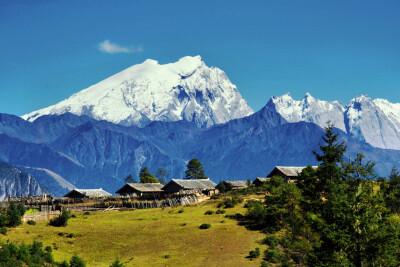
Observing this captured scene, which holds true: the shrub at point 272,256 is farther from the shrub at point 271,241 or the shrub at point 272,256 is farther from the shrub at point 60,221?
the shrub at point 60,221

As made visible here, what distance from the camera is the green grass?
268ft

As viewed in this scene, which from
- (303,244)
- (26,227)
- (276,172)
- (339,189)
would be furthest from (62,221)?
(276,172)

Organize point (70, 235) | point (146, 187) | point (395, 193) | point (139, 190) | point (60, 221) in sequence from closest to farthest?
point (70, 235)
point (395, 193)
point (60, 221)
point (139, 190)
point (146, 187)

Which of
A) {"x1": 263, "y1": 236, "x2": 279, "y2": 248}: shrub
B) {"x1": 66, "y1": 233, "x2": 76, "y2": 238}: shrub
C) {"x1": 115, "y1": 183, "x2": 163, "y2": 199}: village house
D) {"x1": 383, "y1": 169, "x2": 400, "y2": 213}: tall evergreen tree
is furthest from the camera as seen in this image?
{"x1": 115, "y1": 183, "x2": 163, "y2": 199}: village house

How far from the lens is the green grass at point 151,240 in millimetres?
81812

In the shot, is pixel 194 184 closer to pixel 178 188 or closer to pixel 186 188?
pixel 186 188

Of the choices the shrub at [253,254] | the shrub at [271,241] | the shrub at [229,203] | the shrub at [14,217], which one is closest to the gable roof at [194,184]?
the shrub at [229,203]

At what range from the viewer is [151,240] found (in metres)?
92.1

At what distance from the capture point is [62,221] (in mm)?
99875

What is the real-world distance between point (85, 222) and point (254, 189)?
5481 cm

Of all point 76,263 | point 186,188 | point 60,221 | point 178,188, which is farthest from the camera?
point 186,188

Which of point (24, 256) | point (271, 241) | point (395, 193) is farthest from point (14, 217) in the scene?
point (395, 193)

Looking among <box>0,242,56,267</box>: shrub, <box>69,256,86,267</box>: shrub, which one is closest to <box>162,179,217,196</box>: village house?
<box>69,256,86,267</box>: shrub

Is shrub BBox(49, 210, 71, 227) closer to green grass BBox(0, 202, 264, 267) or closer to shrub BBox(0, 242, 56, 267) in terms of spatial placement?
green grass BBox(0, 202, 264, 267)
